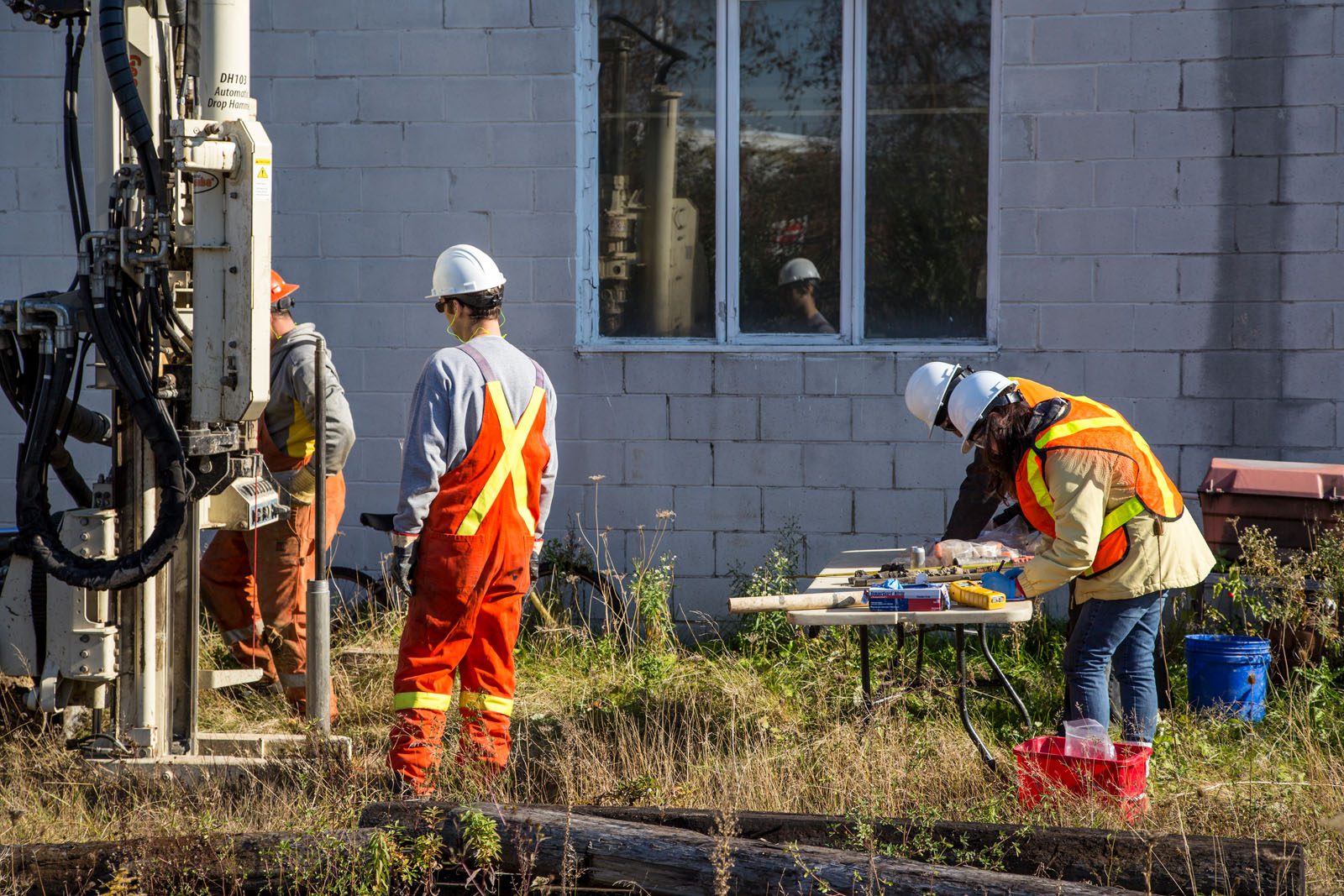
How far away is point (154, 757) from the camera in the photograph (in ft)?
16.0

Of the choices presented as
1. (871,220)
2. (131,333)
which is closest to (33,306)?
(131,333)

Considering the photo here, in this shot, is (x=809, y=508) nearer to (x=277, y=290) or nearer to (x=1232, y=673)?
(x=1232, y=673)

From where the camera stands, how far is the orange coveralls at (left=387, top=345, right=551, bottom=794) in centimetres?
462

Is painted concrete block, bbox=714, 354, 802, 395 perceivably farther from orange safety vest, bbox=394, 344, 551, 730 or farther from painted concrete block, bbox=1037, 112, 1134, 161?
orange safety vest, bbox=394, 344, 551, 730

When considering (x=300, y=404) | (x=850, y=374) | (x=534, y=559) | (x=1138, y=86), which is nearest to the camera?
(x=534, y=559)

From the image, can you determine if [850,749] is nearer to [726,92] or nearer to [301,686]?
[301,686]

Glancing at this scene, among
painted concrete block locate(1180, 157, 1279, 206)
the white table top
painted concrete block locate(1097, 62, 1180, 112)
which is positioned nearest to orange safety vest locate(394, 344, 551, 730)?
the white table top

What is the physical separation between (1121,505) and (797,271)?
9.71ft

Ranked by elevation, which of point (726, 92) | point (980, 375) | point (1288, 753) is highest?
point (726, 92)

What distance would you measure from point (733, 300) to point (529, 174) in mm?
1271

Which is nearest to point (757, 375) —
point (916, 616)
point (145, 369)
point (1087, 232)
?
point (1087, 232)

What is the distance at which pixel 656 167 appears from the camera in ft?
23.6

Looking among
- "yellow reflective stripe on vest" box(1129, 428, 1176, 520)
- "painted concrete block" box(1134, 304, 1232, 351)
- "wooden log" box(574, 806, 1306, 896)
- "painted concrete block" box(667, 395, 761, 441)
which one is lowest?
"wooden log" box(574, 806, 1306, 896)

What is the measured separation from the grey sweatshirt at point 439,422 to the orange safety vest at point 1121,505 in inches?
71.6
